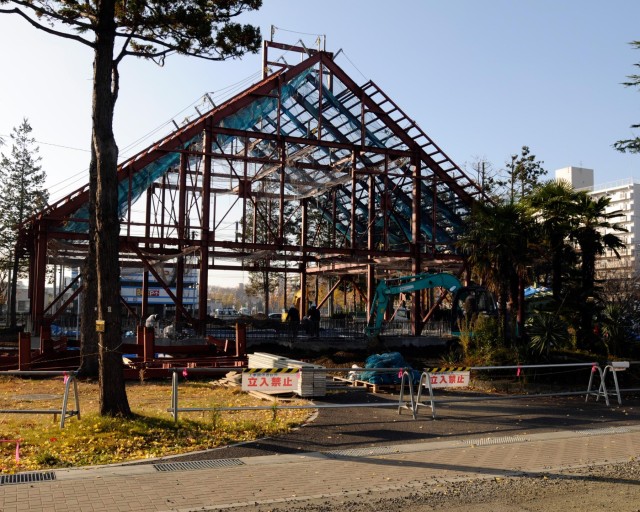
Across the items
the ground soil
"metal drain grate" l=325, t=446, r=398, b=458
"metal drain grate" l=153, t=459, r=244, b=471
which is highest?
"metal drain grate" l=153, t=459, r=244, b=471

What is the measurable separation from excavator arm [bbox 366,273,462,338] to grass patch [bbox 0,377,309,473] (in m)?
14.4

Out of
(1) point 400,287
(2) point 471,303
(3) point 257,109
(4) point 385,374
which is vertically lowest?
(4) point 385,374

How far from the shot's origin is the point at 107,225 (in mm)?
11977

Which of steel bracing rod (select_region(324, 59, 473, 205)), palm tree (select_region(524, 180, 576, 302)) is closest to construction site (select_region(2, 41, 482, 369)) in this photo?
steel bracing rod (select_region(324, 59, 473, 205))

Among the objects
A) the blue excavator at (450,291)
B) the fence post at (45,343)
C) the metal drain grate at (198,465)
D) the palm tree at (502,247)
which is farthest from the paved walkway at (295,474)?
the blue excavator at (450,291)

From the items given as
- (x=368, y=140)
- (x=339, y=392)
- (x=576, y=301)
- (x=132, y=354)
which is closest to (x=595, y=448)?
(x=339, y=392)

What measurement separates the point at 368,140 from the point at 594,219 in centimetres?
1864

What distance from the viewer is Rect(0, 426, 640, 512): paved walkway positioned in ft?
24.3

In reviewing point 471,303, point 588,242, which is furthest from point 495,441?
point 471,303

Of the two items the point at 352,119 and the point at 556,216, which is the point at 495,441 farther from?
the point at 352,119

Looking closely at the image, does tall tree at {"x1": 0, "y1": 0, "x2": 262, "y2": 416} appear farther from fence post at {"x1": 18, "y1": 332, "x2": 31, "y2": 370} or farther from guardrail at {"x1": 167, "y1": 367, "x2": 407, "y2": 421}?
fence post at {"x1": 18, "y1": 332, "x2": 31, "y2": 370}

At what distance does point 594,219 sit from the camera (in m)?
20.8

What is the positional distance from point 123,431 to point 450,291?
67.7 feet

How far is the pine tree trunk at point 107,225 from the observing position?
11.8m
